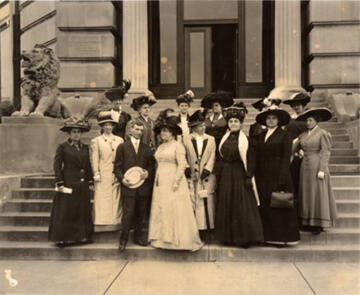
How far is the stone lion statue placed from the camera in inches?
334

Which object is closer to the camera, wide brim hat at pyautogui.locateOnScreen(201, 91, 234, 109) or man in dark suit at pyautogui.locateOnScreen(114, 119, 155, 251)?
man in dark suit at pyautogui.locateOnScreen(114, 119, 155, 251)

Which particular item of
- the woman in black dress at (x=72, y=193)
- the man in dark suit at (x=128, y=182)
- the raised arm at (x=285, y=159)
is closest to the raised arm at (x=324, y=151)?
the raised arm at (x=285, y=159)

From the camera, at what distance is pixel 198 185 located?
586 cm

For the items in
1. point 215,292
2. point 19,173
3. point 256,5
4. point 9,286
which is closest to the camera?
point 215,292

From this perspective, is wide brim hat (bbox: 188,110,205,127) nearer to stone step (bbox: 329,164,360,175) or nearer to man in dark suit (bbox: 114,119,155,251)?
man in dark suit (bbox: 114,119,155,251)

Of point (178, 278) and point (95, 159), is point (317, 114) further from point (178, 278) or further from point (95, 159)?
point (95, 159)

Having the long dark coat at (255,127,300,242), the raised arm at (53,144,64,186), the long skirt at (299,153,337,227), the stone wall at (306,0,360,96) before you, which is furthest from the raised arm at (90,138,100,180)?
→ the stone wall at (306,0,360,96)

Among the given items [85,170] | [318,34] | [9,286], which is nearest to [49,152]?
[85,170]

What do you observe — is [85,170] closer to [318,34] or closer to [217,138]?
[217,138]

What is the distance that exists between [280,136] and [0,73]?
457 inches

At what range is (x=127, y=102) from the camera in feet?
34.3

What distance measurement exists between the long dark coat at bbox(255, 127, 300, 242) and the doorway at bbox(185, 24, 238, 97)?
24.9ft

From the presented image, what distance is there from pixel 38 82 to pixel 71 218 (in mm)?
4032

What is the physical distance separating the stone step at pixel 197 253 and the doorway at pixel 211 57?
26.7ft
